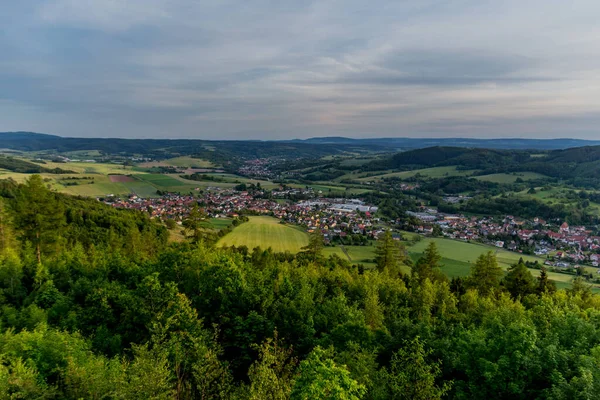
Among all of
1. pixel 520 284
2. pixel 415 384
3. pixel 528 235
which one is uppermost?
pixel 415 384

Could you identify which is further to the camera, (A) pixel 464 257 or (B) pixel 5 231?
(A) pixel 464 257

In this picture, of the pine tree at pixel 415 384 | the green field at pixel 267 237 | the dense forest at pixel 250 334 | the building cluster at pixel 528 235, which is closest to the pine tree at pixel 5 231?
the dense forest at pixel 250 334

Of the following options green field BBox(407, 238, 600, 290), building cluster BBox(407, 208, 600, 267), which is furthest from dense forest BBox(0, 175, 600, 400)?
building cluster BBox(407, 208, 600, 267)

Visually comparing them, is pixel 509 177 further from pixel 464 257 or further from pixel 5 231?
pixel 5 231

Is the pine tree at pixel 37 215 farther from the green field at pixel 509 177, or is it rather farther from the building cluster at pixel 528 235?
the green field at pixel 509 177

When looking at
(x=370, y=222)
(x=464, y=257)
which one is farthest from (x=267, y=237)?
(x=464, y=257)

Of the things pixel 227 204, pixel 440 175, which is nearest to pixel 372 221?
pixel 227 204

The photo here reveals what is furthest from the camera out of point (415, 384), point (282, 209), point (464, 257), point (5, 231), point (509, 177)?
point (509, 177)

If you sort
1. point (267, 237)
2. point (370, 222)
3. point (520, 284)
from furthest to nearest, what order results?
point (370, 222) → point (267, 237) → point (520, 284)
